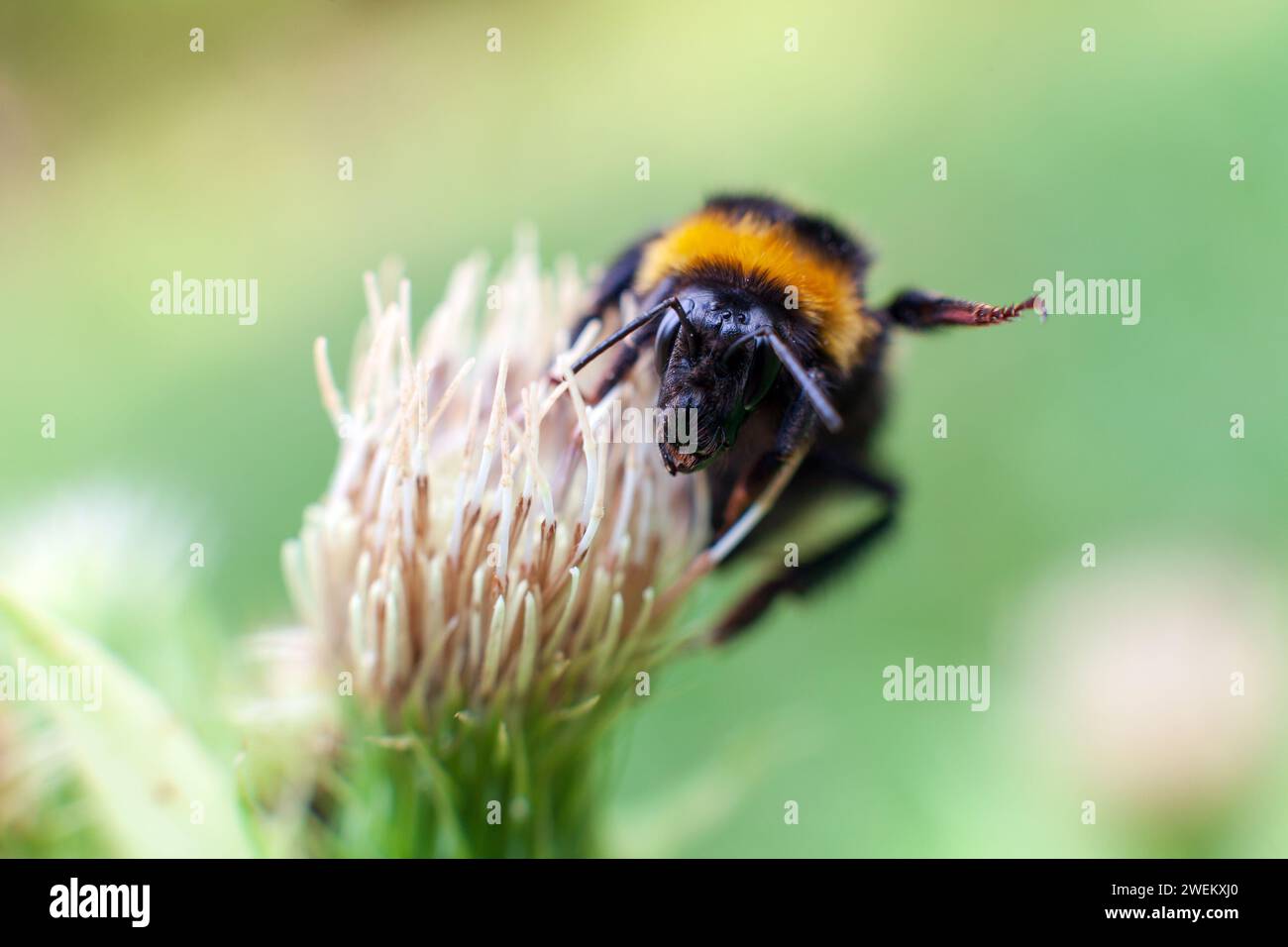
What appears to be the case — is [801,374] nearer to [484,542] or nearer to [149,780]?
[484,542]

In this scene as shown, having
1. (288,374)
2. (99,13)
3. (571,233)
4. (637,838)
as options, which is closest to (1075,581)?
(637,838)

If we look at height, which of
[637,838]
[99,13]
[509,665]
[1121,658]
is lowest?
[637,838]

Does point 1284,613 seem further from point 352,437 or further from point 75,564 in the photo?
point 75,564

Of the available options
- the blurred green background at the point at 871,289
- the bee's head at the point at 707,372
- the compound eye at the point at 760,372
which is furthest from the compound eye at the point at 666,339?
the blurred green background at the point at 871,289

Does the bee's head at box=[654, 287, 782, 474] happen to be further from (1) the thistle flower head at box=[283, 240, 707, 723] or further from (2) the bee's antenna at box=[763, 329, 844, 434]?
(1) the thistle flower head at box=[283, 240, 707, 723]

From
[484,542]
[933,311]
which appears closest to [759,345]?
[933,311]

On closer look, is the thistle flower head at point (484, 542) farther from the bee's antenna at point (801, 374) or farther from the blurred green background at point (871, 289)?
the blurred green background at point (871, 289)
